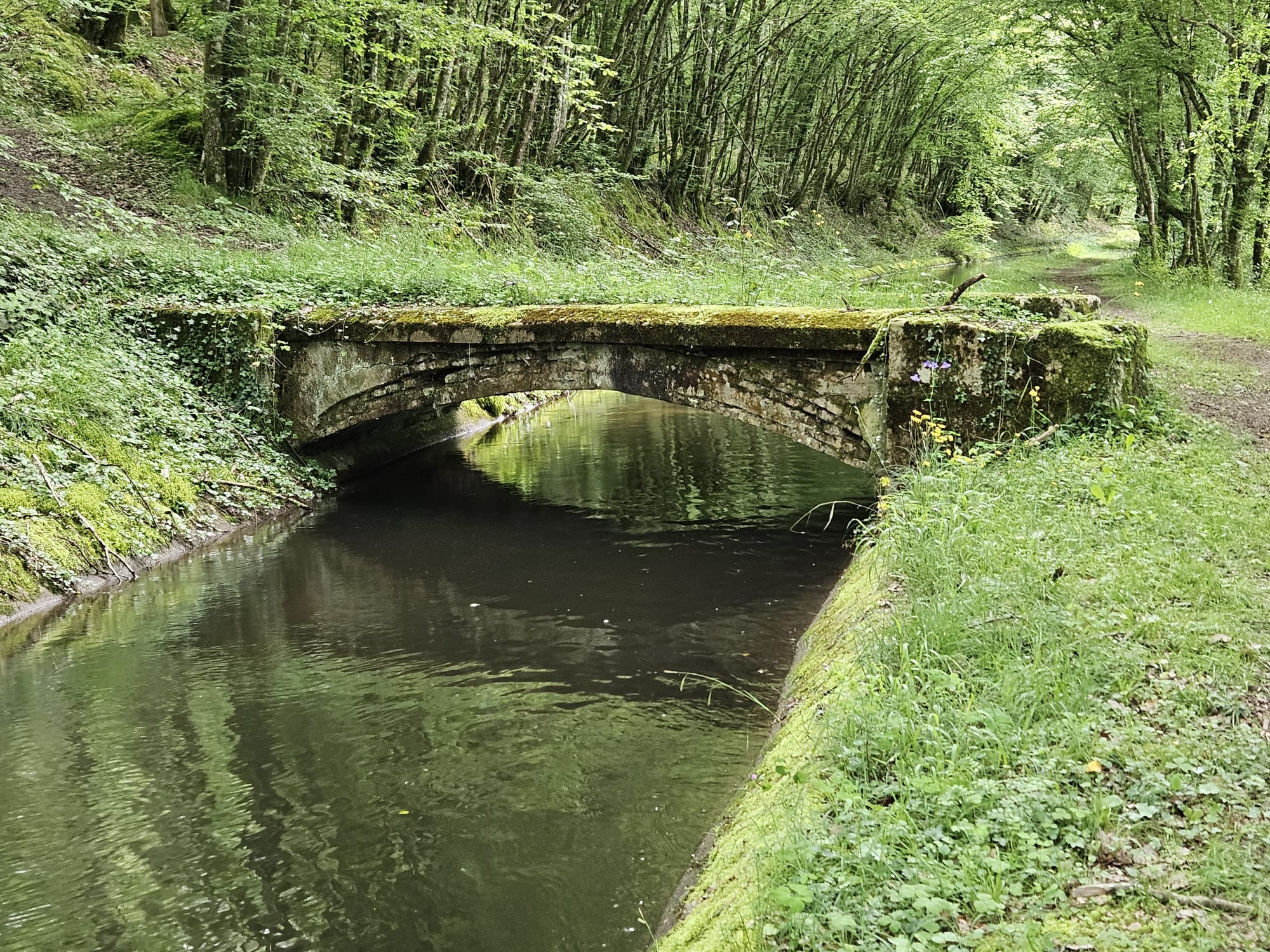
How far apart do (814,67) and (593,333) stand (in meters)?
23.5

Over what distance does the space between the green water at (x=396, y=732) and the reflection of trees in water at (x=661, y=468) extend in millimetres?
422

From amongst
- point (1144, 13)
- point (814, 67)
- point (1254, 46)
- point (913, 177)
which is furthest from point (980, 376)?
point (913, 177)

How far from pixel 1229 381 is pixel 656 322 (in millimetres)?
4689

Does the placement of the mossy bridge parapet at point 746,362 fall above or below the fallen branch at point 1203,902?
above

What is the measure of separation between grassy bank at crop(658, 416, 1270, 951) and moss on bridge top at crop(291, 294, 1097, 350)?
2.96 metres

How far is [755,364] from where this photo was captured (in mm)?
8312

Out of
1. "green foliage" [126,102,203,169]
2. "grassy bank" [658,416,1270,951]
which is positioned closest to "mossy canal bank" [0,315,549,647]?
"green foliage" [126,102,203,169]

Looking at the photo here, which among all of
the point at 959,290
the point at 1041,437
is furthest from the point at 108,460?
the point at 1041,437

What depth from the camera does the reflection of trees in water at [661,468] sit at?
10.1 metres

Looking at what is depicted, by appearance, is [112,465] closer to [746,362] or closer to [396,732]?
[396,732]

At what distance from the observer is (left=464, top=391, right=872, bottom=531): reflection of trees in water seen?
33.1 feet

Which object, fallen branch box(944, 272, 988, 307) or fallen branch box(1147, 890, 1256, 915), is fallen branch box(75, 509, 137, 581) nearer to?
fallen branch box(944, 272, 988, 307)

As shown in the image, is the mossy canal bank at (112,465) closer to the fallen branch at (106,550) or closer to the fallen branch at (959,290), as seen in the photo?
the fallen branch at (106,550)

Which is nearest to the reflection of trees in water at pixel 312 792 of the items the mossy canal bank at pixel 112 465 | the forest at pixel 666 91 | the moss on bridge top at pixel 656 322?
the mossy canal bank at pixel 112 465
